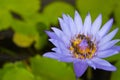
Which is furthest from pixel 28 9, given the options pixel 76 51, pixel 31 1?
pixel 76 51

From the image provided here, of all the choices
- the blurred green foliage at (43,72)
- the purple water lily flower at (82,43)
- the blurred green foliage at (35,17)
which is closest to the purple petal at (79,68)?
the purple water lily flower at (82,43)

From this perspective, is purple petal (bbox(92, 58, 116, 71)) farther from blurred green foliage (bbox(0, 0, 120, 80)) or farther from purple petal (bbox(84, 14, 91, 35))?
blurred green foliage (bbox(0, 0, 120, 80))

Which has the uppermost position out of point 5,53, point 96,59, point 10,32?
point 10,32

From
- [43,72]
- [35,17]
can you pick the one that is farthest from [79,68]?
[35,17]

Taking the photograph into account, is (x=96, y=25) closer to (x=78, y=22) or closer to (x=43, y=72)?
(x=78, y=22)

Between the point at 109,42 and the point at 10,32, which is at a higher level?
the point at 10,32

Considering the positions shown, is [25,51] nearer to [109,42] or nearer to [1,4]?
[1,4]

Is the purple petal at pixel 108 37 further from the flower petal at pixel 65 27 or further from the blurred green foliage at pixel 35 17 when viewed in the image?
the blurred green foliage at pixel 35 17

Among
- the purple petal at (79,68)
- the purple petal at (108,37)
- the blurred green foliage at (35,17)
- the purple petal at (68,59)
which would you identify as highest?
the blurred green foliage at (35,17)

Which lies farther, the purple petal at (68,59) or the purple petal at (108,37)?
the purple petal at (108,37)
